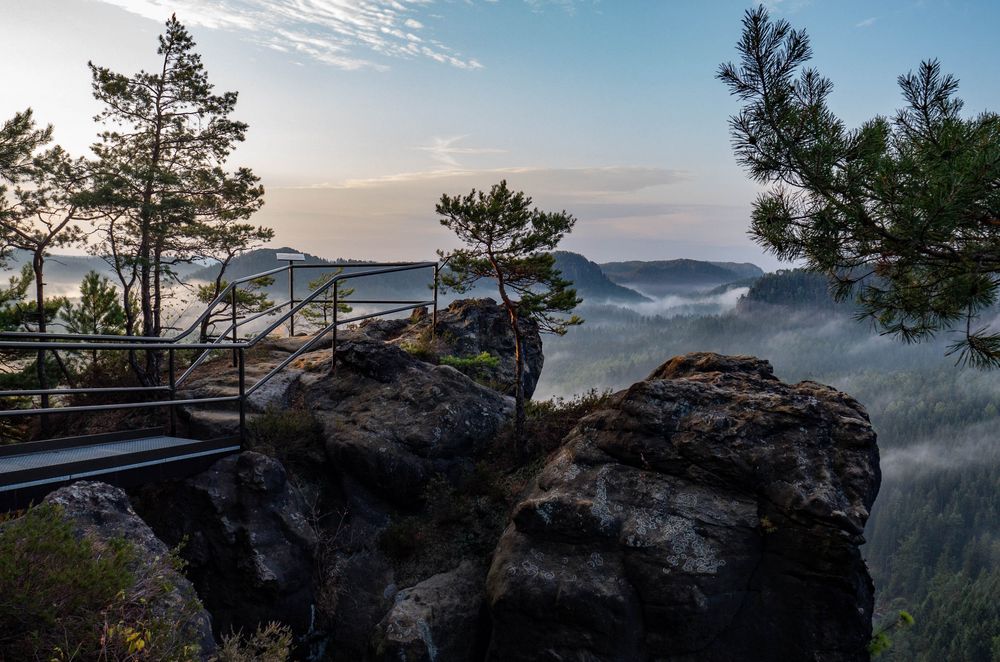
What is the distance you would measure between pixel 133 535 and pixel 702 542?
6.05 m

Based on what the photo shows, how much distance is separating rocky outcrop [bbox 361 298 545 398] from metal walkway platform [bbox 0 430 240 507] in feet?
20.7

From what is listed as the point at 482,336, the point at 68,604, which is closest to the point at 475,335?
the point at 482,336

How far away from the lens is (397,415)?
9.86 metres

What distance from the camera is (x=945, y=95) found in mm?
7996

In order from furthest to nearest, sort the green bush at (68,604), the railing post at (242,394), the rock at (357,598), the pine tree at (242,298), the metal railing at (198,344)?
the pine tree at (242,298) < the rock at (357,598) < the railing post at (242,394) < the metal railing at (198,344) < the green bush at (68,604)

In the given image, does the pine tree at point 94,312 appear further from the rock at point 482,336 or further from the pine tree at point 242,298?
the rock at point 482,336

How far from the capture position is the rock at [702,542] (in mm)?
6738

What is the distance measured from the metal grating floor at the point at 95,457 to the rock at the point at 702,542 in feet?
13.6

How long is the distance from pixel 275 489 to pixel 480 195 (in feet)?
21.8

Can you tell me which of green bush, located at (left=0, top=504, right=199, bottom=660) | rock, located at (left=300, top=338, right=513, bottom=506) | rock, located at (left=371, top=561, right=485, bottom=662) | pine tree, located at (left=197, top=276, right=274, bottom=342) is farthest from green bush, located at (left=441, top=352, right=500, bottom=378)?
green bush, located at (left=0, top=504, right=199, bottom=660)

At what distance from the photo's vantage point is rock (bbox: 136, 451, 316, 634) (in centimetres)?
711

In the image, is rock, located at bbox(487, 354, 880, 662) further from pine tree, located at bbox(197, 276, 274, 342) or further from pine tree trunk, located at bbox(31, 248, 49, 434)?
pine tree, located at bbox(197, 276, 274, 342)

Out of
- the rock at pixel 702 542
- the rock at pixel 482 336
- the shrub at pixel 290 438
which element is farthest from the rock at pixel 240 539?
the rock at pixel 482 336

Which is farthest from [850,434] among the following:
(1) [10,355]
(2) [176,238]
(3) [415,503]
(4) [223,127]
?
(1) [10,355]
